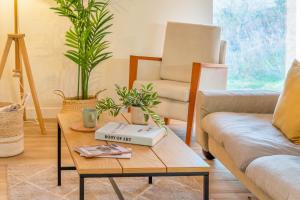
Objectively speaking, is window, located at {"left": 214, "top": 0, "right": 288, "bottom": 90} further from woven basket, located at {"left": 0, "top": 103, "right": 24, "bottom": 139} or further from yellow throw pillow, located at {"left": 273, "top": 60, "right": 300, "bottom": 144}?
woven basket, located at {"left": 0, "top": 103, "right": 24, "bottom": 139}

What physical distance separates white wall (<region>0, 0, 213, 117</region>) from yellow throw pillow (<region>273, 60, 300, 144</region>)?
213 cm

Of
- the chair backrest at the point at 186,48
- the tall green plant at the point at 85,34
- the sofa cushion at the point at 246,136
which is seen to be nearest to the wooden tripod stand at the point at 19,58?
the tall green plant at the point at 85,34

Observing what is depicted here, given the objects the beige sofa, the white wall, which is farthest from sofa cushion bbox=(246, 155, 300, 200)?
the white wall

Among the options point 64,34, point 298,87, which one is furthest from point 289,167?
point 64,34

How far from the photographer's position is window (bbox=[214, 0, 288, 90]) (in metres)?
5.28

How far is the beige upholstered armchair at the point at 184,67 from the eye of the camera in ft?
13.7

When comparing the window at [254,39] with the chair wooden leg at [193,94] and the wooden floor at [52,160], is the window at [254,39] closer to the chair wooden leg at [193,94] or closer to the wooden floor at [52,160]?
the chair wooden leg at [193,94]

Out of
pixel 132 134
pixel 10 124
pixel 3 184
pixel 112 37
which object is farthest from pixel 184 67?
pixel 132 134

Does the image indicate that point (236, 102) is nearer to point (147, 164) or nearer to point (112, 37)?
point (147, 164)

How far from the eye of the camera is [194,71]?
4066 millimetres

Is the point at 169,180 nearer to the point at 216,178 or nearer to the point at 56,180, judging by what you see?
the point at 216,178

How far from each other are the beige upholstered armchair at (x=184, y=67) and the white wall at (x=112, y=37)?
339 millimetres

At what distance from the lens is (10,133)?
3566 millimetres

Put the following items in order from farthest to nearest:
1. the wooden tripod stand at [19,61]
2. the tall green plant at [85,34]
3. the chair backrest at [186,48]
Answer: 1. the chair backrest at [186,48]
2. the tall green plant at [85,34]
3. the wooden tripod stand at [19,61]
